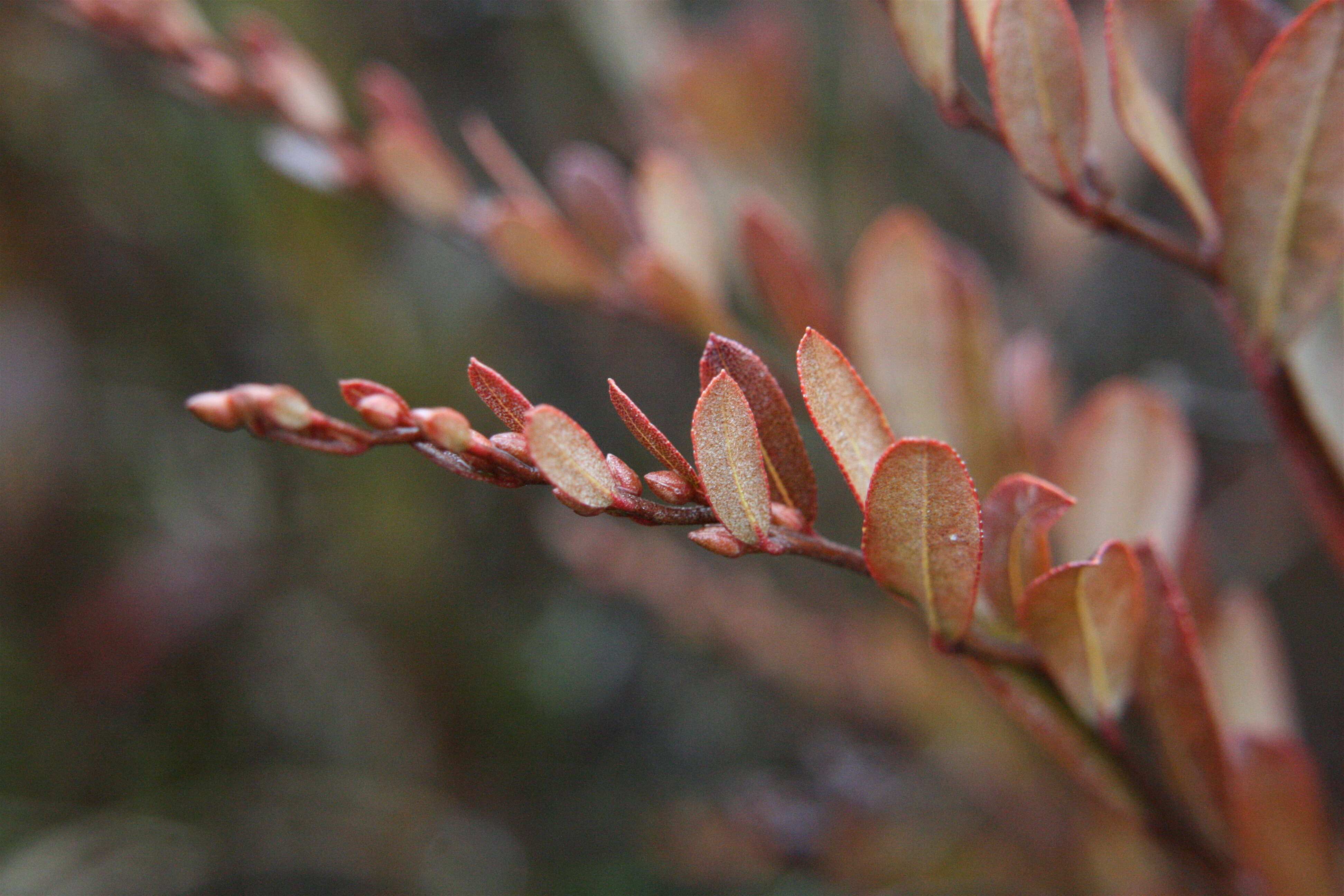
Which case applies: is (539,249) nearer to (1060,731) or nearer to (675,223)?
(675,223)

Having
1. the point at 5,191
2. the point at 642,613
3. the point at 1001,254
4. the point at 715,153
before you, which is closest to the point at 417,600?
the point at 642,613

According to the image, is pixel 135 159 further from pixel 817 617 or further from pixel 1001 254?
pixel 1001 254

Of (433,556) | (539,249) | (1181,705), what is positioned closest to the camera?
(1181,705)

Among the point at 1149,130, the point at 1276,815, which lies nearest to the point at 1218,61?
the point at 1149,130

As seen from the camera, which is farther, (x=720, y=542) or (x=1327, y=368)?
(x=1327, y=368)

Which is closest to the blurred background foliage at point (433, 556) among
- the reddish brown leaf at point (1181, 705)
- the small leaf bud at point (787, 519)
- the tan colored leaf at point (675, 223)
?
the tan colored leaf at point (675, 223)

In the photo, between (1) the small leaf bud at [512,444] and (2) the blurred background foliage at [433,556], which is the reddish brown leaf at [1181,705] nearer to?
(1) the small leaf bud at [512,444]
